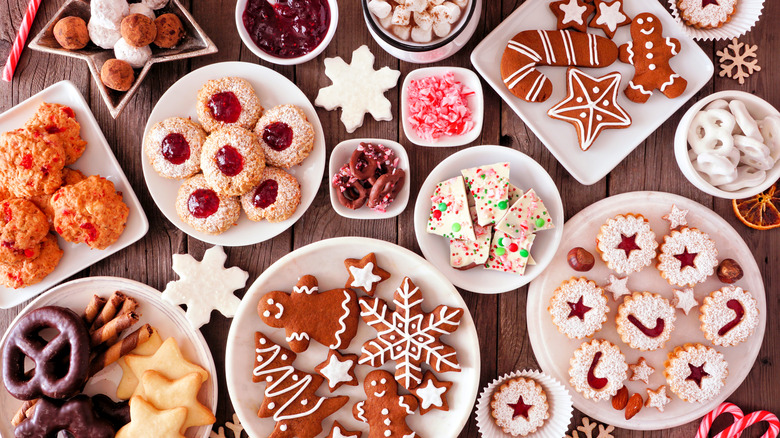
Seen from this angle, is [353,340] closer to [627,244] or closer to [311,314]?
[311,314]

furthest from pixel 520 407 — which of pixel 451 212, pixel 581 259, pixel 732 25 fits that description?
pixel 732 25

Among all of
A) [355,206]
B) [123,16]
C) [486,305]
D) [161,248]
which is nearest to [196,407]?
[161,248]

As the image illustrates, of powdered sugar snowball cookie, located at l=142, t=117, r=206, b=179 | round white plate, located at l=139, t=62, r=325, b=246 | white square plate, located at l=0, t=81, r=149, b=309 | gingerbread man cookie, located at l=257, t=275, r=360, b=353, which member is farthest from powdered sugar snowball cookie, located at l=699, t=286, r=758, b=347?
white square plate, located at l=0, t=81, r=149, b=309

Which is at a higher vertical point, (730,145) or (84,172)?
(730,145)

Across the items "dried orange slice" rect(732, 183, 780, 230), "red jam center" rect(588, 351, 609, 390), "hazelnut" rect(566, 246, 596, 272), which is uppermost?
"dried orange slice" rect(732, 183, 780, 230)

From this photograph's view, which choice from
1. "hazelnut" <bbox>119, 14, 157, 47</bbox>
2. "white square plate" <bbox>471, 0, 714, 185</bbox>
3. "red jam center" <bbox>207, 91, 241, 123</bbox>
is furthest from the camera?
"white square plate" <bbox>471, 0, 714, 185</bbox>

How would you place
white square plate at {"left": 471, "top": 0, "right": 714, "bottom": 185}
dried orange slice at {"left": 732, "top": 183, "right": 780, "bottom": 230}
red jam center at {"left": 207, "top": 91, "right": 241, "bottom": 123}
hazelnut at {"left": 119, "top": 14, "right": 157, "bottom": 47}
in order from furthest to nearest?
dried orange slice at {"left": 732, "top": 183, "right": 780, "bottom": 230} < white square plate at {"left": 471, "top": 0, "right": 714, "bottom": 185} < red jam center at {"left": 207, "top": 91, "right": 241, "bottom": 123} < hazelnut at {"left": 119, "top": 14, "right": 157, "bottom": 47}

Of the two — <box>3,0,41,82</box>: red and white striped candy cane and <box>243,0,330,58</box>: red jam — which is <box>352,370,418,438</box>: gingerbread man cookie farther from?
<box>3,0,41,82</box>: red and white striped candy cane

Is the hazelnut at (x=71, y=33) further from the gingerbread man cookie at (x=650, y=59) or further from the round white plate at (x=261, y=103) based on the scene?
the gingerbread man cookie at (x=650, y=59)
